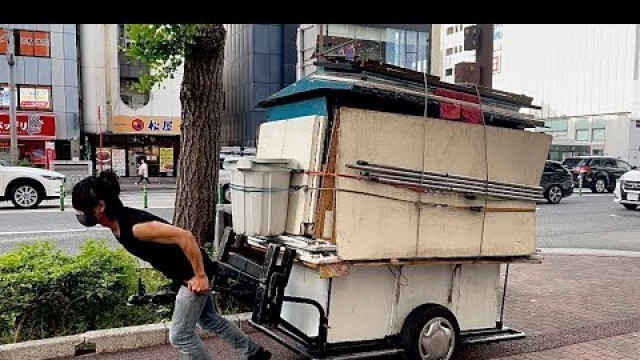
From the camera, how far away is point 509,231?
4656 mm

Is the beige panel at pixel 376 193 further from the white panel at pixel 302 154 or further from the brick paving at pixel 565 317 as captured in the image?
the brick paving at pixel 565 317

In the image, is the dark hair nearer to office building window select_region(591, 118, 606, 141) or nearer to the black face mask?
the black face mask

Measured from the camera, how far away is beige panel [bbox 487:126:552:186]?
459cm

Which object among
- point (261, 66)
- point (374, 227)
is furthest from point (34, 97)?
point (374, 227)

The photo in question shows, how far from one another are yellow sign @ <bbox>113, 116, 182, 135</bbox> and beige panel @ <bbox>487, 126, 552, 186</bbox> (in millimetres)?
29793

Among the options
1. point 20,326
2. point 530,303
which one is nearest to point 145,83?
point 20,326

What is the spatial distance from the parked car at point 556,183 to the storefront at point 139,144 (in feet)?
68.8

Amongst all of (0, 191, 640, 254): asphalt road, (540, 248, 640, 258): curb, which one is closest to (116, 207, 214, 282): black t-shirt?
(0, 191, 640, 254): asphalt road

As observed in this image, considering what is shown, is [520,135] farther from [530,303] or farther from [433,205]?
[530,303]

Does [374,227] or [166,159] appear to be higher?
[374,227]

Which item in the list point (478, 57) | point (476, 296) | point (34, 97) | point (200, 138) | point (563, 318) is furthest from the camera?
point (34, 97)

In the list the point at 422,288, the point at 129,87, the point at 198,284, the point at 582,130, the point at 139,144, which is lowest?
the point at 422,288

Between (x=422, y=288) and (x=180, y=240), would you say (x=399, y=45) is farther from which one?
(x=180, y=240)

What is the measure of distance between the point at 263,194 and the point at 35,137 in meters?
29.3
